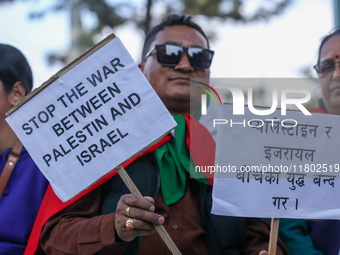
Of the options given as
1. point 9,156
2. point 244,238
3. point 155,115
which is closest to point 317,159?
point 244,238

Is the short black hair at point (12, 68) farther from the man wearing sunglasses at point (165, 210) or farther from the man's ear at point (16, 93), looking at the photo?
the man wearing sunglasses at point (165, 210)

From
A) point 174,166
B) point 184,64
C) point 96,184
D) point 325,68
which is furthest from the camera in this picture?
point 325,68

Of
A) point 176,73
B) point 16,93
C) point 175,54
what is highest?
point 175,54

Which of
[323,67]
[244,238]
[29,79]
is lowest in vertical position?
[244,238]

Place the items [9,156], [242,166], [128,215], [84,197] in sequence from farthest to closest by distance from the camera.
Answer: [9,156], [84,197], [242,166], [128,215]

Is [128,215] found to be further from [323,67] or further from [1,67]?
[323,67]

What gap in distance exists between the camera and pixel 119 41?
143 centimetres

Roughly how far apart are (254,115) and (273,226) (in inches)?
18.3

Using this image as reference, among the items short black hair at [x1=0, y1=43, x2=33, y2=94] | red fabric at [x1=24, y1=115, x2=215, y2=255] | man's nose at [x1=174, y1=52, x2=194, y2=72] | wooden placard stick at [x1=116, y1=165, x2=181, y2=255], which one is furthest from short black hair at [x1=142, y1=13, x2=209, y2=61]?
wooden placard stick at [x1=116, y1=165, x2=181, y2=255]

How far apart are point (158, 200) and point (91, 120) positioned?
597 millimetres

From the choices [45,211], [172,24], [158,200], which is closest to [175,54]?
[172,24]

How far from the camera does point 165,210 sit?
1.78m

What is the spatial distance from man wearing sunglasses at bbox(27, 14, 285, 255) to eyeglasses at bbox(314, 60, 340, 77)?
29.1 inches

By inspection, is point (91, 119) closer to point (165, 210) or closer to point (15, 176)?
point (165, 210)
